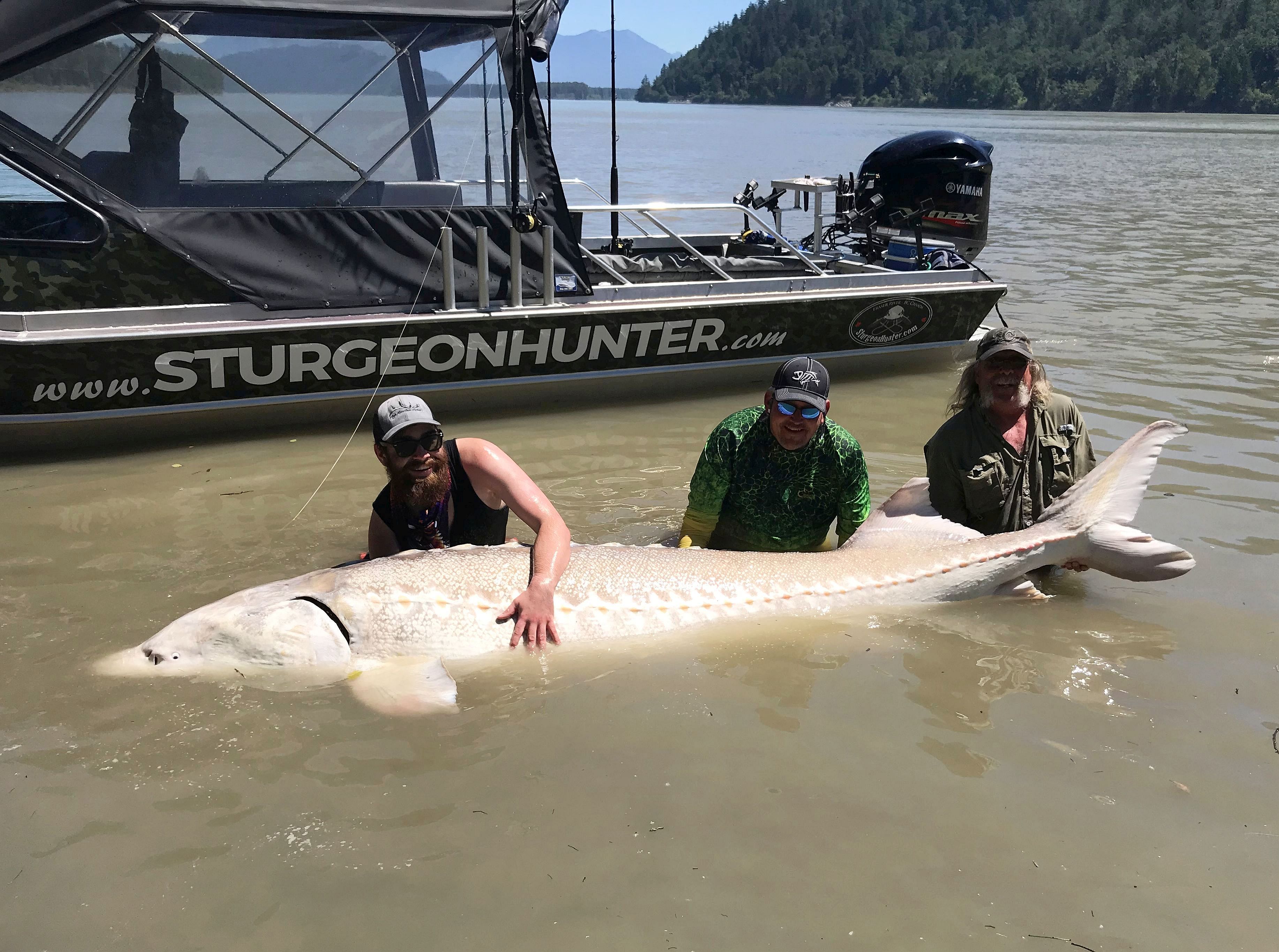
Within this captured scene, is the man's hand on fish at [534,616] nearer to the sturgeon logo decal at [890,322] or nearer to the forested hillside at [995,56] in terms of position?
the sturgeon logo decal at [890,322]

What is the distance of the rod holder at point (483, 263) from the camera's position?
240 inches

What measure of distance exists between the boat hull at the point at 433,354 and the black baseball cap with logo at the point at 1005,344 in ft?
9.86

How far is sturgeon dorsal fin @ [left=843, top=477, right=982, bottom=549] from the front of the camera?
3.87m

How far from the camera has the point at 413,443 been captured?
3.38 m

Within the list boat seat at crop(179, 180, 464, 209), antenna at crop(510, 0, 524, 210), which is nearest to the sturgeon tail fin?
antenna at crop(510, 0, 524, 210)

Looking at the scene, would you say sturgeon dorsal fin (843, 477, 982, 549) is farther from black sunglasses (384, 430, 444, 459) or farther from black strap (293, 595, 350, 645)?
black strap (293, 595, 350, 645)

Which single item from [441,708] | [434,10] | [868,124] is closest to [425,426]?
[441,708]

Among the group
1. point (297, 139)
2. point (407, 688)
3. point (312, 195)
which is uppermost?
point (297, 139)

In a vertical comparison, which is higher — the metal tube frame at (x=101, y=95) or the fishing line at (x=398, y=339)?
the metal tube frame at (x=101, y=95)

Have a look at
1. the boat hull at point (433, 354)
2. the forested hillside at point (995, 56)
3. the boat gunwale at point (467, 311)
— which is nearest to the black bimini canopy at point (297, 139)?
the boat gunwale at point (467, 311)

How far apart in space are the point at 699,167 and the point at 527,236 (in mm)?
23952

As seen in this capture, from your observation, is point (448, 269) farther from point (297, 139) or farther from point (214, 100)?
point (214, 100)

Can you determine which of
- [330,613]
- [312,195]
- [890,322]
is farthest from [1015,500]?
[312,195]

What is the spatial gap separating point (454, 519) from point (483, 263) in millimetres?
2692
